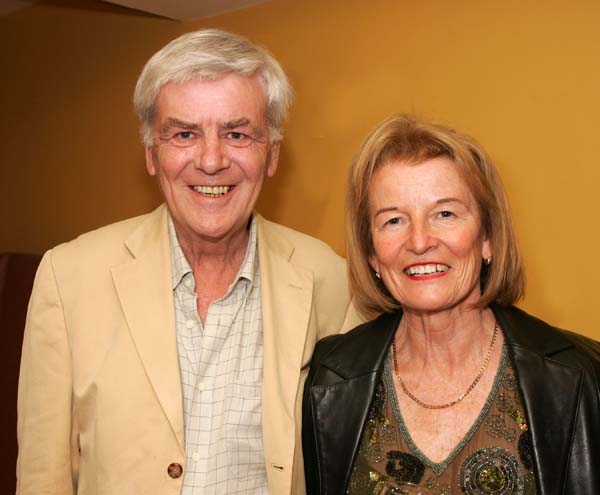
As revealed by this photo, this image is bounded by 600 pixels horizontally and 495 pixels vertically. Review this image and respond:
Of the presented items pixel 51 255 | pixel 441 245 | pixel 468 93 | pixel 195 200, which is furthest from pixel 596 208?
pixel 51 255

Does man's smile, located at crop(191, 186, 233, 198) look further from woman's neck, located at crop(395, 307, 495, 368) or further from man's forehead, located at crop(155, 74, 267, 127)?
woman's neck, located at crop(395, 307, 495, 368)

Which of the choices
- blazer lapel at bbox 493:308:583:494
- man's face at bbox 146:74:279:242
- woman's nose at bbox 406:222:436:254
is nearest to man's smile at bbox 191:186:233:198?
man's face at bbox 146:74:279:242

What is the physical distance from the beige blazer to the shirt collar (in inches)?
1.1

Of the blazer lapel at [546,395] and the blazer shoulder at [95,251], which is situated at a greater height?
the blazer shoulder at [95,251]

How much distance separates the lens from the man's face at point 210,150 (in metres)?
1.87

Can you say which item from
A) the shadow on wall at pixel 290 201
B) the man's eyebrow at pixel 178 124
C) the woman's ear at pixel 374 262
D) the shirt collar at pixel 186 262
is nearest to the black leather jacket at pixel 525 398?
the woman's ear at pixel 374 262

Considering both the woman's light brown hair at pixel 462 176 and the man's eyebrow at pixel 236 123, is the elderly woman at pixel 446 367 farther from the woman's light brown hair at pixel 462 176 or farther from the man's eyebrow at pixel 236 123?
the man's eyebrow at pixel 236 123

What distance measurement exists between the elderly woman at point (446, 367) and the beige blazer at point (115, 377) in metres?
0.14

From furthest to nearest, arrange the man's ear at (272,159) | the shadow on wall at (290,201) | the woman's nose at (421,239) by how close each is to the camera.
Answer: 1. the shadow on wall at (290,201)
2. the man's ear at (272,159)
3. the woman's nose at (421,239)

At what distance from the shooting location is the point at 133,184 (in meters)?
3.91

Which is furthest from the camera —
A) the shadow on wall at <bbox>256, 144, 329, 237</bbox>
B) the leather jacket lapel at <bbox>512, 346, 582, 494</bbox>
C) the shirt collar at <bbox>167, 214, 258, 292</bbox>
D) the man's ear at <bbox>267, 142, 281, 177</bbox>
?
the shadow on wall at <bbox>256, 144, 329, 237</bbox>

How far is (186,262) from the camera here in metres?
1.99

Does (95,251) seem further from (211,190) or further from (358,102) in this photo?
(358,102)

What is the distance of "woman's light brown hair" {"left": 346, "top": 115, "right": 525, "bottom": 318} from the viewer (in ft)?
6.01
